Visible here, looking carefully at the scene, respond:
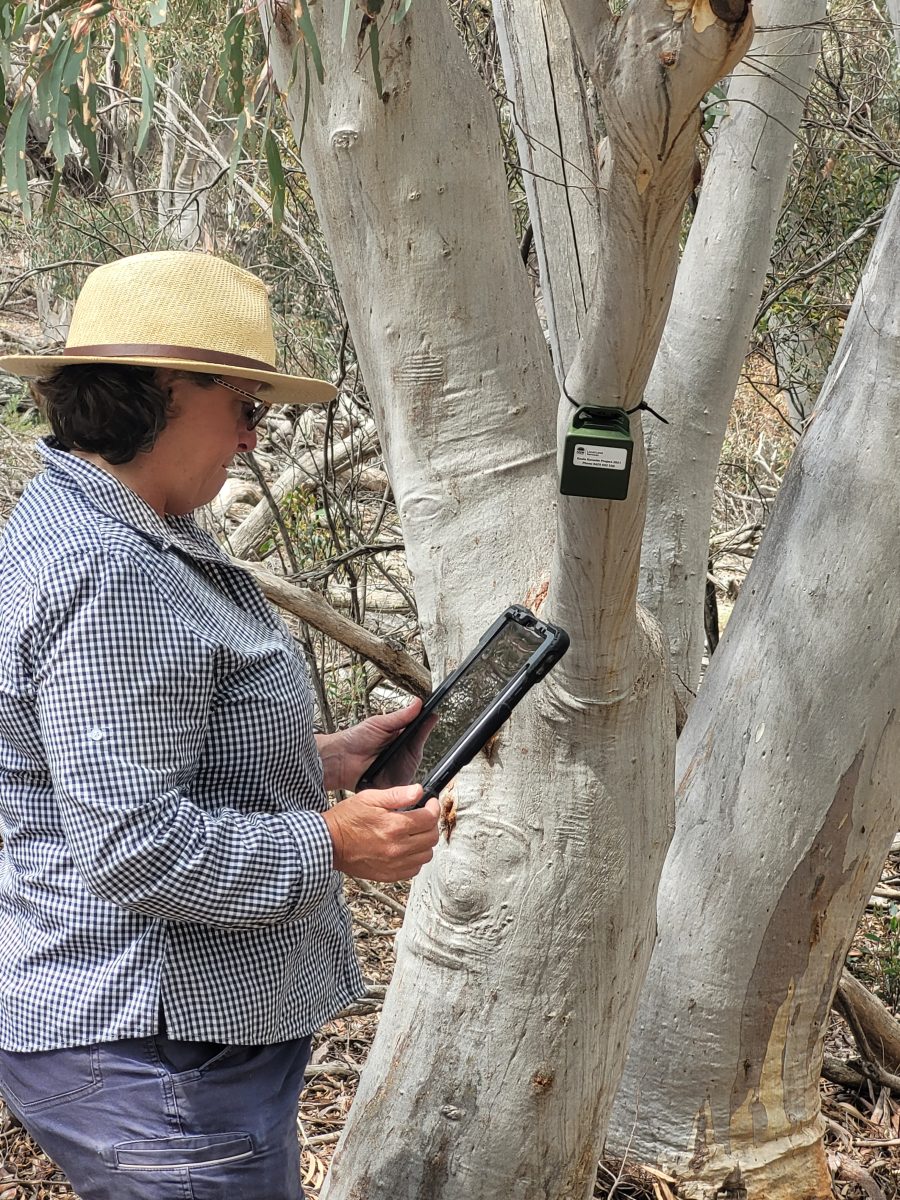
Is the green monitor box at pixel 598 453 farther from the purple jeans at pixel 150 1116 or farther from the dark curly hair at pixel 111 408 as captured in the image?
the purple jeans at pixel 150 1116

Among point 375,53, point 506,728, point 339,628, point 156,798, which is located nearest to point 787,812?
point 506,728

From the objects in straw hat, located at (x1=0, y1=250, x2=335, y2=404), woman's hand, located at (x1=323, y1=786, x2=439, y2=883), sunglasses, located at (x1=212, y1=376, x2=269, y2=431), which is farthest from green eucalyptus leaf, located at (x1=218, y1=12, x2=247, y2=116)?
woman's hand, located at (x1=323, y1=786, x2=439, y2=883)

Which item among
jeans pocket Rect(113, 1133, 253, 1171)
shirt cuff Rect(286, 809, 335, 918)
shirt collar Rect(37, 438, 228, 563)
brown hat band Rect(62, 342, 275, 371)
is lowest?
jeans pocket Rect(113, 1133, 253, 1171)

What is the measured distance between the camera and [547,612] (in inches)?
82.0

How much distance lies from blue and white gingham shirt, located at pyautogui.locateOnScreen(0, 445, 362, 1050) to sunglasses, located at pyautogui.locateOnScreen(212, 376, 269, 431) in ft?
0.71

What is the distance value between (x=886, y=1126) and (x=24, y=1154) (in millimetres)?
2413

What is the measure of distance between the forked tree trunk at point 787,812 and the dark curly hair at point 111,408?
1.59m

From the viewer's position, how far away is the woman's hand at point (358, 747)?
7.14 feet

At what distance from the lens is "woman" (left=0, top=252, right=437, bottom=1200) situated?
1599 millimetres

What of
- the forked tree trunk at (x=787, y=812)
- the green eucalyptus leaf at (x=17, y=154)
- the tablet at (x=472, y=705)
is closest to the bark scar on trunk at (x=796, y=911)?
the forked tree trunk at (x=787, y=812)

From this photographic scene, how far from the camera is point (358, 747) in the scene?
220 centimetres

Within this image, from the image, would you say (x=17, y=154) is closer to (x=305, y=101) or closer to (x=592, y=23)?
(x=305, y=101)

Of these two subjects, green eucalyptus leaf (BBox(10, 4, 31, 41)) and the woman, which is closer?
the woman

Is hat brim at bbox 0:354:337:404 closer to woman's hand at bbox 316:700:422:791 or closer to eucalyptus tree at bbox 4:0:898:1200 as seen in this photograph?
eucalyptus tree at bbox 4:0:898:1200
